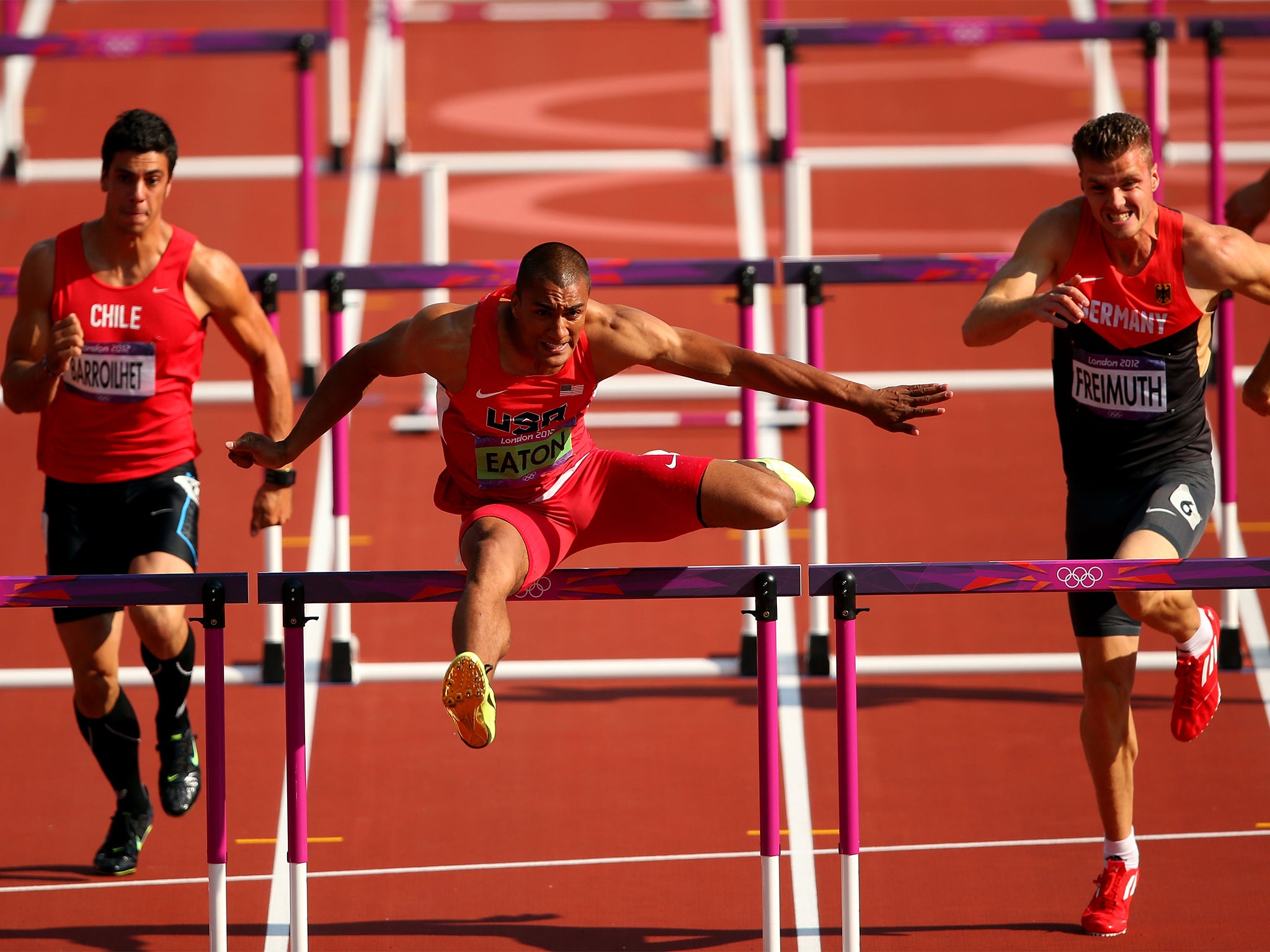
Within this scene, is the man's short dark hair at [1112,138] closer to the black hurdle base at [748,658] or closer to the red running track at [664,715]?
the red running track at [664,715]

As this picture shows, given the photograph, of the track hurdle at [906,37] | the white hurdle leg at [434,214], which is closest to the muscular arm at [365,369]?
the white hurdle leg at [434,214]

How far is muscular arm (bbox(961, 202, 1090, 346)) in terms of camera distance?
493cm

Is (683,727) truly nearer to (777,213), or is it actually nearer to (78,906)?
(78,906)

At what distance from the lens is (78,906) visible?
5.76 m

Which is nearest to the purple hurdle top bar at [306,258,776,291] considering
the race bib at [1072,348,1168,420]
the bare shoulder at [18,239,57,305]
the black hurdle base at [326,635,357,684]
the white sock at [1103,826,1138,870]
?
the bare shoulder at [18,239,57,305]

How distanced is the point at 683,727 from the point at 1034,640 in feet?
5.25

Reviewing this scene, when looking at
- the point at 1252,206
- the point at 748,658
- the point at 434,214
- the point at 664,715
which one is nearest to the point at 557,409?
the point at 664,715

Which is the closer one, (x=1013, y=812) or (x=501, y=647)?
(x=501, y=647)

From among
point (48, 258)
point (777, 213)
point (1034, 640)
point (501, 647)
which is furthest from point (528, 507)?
point (777, 213)

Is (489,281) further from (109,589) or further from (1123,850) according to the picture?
(1123,850)

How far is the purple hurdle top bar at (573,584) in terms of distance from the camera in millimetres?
4625

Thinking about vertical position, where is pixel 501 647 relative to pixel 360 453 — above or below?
below

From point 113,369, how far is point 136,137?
75cm

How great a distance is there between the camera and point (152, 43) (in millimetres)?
8641
